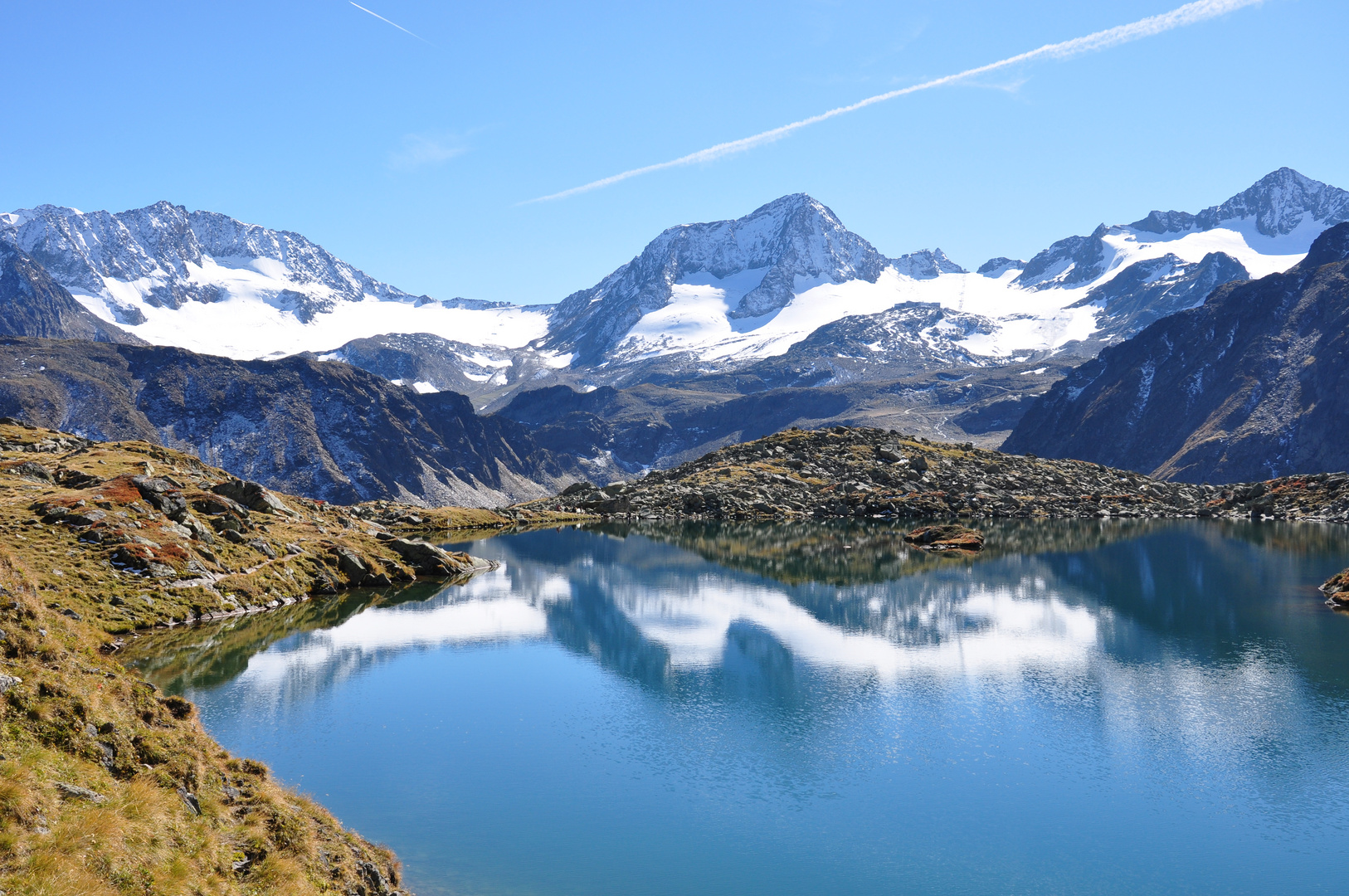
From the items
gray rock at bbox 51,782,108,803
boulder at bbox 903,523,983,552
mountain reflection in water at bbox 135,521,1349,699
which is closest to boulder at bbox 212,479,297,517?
mountain reflection in water at bbox 135,521,1349,699

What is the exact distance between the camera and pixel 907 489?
478 ft

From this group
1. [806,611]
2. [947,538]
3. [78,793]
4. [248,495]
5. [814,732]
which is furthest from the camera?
[947,538]

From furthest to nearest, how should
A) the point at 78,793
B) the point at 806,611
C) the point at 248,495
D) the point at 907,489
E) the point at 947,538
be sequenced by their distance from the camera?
1. the point at 907,489
2. the point at 947,538
3. the point at 248,495
4. the point at 806,611
5. the point at 78,793

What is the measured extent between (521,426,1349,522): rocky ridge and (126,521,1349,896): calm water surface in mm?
61004

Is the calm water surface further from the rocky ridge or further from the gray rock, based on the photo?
the rocky ridge

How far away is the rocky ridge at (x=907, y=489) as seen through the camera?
137625 mm

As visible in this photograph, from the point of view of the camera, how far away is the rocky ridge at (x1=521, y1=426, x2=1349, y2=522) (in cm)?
13762

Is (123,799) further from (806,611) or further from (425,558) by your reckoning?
(425,558)

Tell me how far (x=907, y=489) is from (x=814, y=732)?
112m

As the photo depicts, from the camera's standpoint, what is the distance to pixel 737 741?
121 feet

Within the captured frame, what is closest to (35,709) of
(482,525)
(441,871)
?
(441,871)

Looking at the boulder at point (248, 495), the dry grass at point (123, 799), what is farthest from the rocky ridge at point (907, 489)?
the dry grass at point (123, 799)

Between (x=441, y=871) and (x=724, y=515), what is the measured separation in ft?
371

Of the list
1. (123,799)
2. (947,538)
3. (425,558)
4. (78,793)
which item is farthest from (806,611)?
(78,793)
